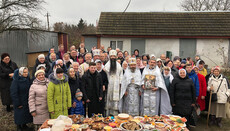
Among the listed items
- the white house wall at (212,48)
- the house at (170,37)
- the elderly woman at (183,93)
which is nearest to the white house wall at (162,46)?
the house at (170,37)

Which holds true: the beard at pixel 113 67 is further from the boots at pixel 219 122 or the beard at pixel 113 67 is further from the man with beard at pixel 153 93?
the boots at pixel 219 122

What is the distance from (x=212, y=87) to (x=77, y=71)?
389cm

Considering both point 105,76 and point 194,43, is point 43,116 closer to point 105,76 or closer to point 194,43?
point 105,76

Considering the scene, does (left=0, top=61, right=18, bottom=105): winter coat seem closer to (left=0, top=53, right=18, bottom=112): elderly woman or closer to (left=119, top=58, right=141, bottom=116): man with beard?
(left=0, top=53, right=18, bottom=112): elderly woman

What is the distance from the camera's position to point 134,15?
14.7 m

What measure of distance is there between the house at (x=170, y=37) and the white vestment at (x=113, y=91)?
8.22 meters

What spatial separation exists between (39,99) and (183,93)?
3.56 m

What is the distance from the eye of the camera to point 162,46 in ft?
43.1

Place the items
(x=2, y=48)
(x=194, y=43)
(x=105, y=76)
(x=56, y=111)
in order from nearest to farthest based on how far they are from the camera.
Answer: (x=56, y=111), (x=105, y=76), (x=2, y=48), (x=194, y=43)

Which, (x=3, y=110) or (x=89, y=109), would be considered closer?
(x=89, y=109)

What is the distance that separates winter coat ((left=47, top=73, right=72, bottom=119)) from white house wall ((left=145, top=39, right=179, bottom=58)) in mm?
10492

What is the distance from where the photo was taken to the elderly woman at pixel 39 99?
11.4 ft

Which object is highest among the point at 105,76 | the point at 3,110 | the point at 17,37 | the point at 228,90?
the point at 17,37

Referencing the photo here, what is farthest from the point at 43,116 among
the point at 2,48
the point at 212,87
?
the point at 2,48
